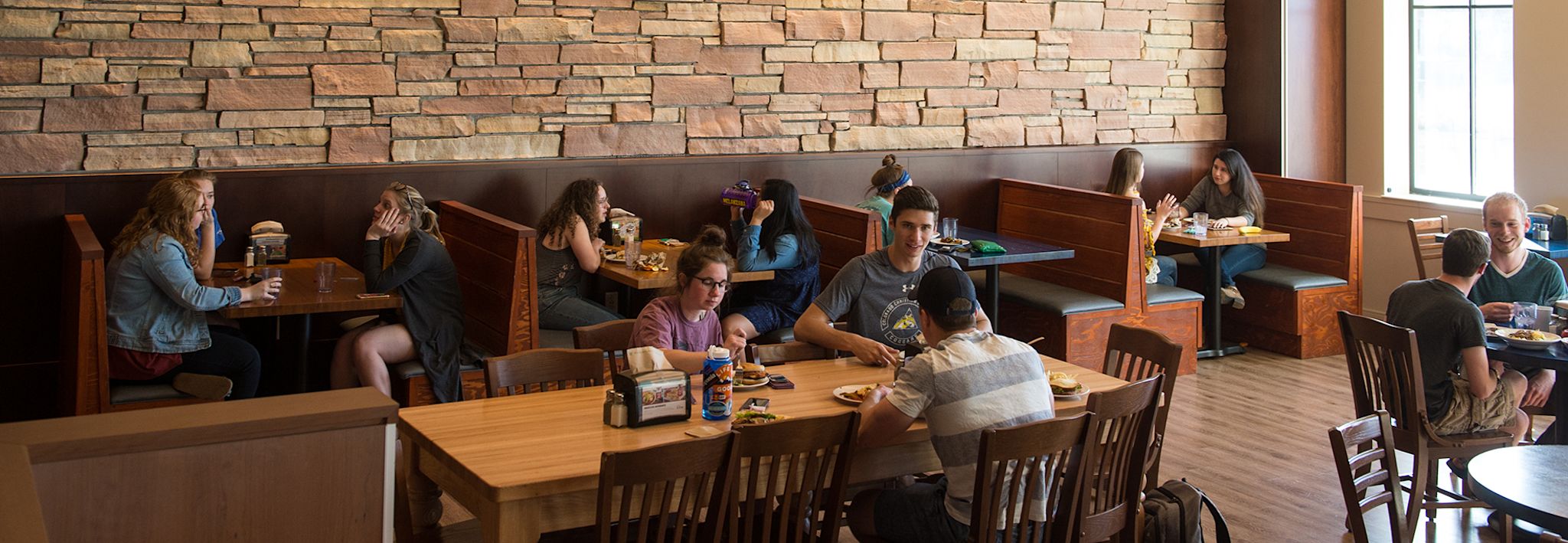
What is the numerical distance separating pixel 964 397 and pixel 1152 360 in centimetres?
114

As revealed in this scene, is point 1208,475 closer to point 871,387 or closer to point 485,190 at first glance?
point 871,387

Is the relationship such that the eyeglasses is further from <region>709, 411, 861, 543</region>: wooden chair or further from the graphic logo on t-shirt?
<region>709, 411, 861, 543</region>: wooden chair

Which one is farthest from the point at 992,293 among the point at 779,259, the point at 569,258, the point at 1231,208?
the point at 569,258

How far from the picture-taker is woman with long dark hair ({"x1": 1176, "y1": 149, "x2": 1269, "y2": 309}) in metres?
7.68

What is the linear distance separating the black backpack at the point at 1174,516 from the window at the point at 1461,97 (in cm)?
554

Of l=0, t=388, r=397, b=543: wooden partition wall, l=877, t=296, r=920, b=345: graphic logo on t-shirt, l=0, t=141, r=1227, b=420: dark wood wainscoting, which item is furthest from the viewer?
l=0, t=141, r=1227, b=420: dark wood wainscoting

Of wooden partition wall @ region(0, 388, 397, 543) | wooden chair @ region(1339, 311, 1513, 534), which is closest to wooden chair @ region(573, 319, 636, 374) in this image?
wooden partition wall @ region(0, 388, 397, 543)

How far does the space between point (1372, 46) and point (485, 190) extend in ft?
18.1

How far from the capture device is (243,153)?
20.4 feet

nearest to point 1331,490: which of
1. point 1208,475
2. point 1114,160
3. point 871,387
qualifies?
point 1208,475

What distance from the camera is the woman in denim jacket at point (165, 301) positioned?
196 inches

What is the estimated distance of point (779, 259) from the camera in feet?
20.1

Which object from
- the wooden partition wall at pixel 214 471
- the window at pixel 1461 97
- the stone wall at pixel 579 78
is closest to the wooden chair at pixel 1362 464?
the wooden partition wall at pixel 214 471

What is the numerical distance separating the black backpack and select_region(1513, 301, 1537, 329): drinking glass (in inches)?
77.8
